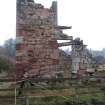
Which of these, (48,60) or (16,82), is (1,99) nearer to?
(16,82)

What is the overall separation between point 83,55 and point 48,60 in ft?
9.31

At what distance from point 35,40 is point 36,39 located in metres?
0.06

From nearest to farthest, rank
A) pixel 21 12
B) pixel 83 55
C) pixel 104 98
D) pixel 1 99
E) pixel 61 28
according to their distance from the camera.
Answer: pixel 1 99 < pixel 104 98 < pixel 21 12 < pixel 61 28 < pixel 83 55

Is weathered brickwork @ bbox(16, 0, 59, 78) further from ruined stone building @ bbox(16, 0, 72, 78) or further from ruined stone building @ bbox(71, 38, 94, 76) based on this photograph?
ruined stone building @ bbox(71, 38, 94, 76)

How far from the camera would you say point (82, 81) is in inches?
587

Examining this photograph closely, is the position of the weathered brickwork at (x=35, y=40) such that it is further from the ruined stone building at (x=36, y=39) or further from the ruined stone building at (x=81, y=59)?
the ruined stone building at (x=81, y=59)

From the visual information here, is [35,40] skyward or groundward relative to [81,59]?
skyward

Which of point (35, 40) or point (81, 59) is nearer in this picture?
point (35, 40)

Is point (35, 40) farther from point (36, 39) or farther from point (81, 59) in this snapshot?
point (81, 59)

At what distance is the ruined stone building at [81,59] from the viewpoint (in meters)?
16.4

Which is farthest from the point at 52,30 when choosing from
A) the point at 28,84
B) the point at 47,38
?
the point at 28,84

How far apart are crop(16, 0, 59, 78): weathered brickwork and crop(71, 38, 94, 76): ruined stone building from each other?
6.12 feet

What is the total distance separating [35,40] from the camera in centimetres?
1448

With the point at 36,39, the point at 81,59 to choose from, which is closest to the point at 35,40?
the point at 36,39
